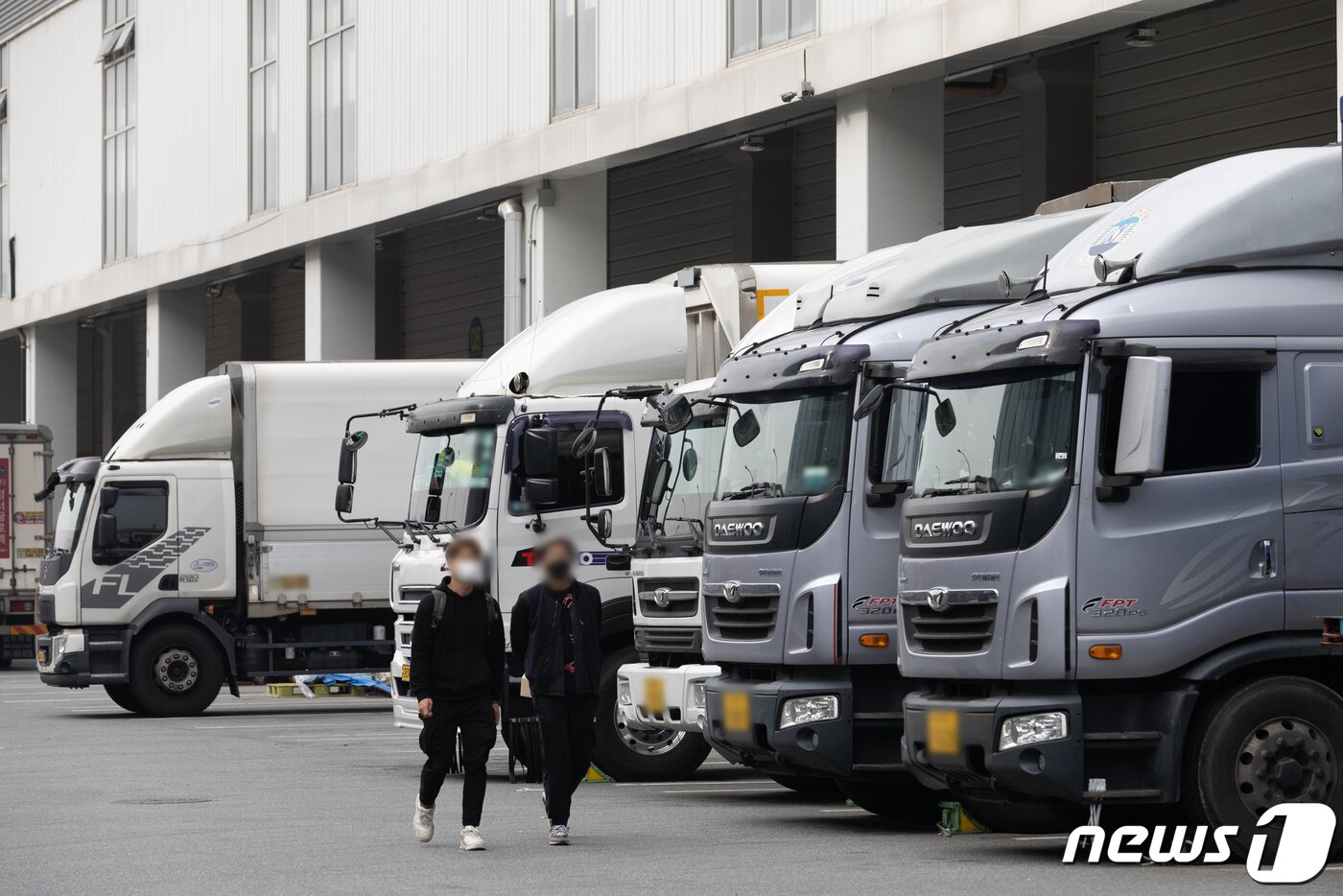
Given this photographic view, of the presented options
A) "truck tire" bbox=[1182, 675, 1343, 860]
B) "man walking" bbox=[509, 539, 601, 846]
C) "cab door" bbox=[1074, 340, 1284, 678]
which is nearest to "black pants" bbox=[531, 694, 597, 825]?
"man walking" bbox=[509, 539, 601, 846]

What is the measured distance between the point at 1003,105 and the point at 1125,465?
17.0 meters

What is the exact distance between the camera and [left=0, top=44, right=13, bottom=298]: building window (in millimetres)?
51719

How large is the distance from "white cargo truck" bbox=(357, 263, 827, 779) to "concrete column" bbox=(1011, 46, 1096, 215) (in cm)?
958

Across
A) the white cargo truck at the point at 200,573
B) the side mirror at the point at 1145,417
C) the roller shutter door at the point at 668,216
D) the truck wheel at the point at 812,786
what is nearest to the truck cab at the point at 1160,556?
the side mirror at the point at 1145,417

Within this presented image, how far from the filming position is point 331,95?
35.2 meters

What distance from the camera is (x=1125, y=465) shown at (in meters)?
10.4

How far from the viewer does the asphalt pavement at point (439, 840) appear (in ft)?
34.0

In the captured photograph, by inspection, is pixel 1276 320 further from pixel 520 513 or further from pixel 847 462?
pixel 520 513

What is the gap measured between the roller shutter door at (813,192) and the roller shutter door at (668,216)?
4.16ft

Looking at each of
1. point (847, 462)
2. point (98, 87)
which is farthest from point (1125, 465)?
point (98, 87)

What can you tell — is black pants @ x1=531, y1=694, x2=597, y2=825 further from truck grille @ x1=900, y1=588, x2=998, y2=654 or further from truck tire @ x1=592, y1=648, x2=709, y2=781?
truck tire @ x1=592, y1=648, x2=709, y2=781

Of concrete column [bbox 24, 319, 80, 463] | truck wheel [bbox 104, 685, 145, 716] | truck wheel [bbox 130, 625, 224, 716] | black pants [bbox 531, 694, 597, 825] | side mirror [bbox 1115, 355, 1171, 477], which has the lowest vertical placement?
truck wheel [bbox 104, 685, 145, 716]

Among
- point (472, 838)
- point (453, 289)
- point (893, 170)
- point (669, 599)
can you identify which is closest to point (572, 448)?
point (669, 599)

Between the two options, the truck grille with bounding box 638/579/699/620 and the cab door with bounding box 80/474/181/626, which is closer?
the truck grille with bounding box 638/579/699/620
